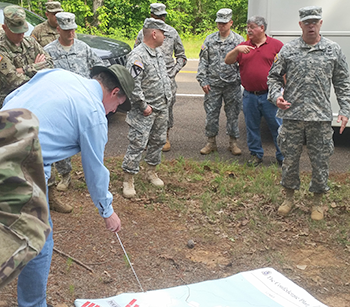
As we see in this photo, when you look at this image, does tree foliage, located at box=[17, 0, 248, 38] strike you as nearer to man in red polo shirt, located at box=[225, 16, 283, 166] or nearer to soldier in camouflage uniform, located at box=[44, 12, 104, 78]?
man in red polo shirt, located at box=[225, 16, 283, 166]

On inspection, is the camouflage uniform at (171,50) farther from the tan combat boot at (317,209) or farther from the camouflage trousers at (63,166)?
the tan combat boot at (317,209)

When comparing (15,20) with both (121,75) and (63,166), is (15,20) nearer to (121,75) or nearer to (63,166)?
(63,166)

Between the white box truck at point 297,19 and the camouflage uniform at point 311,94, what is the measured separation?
1976mm

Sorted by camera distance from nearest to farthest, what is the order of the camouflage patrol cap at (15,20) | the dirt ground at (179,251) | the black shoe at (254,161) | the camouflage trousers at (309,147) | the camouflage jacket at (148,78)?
1. the dirt ground at (179,251)
2. the camouflage trousers at (309,147)
3. the camouflage patrol cap at (15,20)
4. the camouflage jacket at (148,78)
5. the black shoe at (254,161)

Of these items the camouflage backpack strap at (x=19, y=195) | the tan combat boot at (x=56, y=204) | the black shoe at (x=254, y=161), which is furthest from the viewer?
the black shoe at (x=254, y=161)

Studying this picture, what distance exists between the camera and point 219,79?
633 cm

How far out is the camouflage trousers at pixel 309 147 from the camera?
4.46m

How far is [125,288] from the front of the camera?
3.45 metres

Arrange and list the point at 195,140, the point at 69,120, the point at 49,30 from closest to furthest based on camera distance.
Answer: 1. the point at 69,120
2. the point at 49,30
3. the point at 195,140

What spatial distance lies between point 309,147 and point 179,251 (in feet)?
5.60

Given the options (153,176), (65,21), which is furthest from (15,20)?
(153,176)

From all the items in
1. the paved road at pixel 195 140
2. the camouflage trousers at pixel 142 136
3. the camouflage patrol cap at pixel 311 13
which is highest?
the camouflage patrol cap at pixel 311 13

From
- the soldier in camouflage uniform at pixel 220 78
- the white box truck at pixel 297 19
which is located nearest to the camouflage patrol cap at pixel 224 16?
the soldier in camouflage uniform at pixel 220 78

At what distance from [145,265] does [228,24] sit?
3804 millimetres
